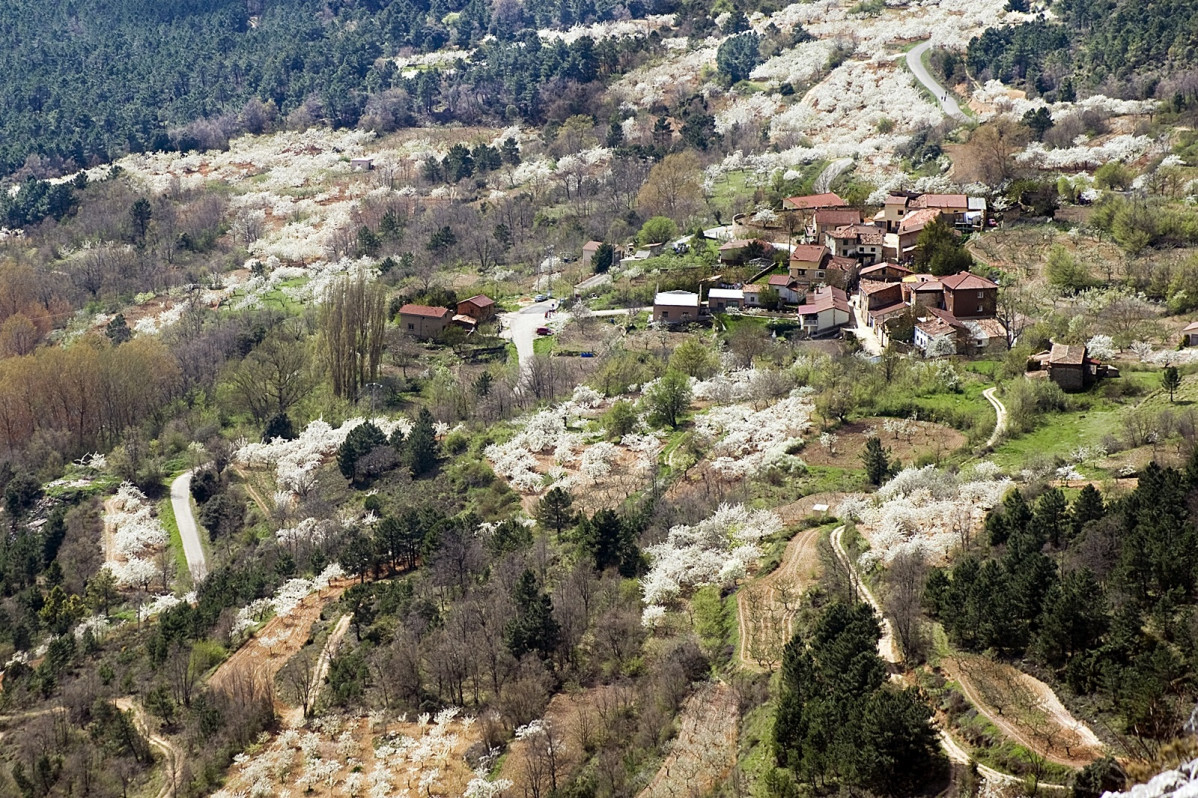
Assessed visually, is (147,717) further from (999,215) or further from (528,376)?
(999,215)

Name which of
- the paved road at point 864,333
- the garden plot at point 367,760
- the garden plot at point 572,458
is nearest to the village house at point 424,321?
the garden plot at point 572,458

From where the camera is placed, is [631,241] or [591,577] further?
[631,241]

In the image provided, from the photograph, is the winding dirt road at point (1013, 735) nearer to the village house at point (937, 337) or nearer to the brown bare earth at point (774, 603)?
the brown bare earth at point (774, 603)

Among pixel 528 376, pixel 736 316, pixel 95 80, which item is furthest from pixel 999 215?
pixel 95 80

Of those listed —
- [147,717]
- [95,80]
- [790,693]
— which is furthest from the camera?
[95,80]

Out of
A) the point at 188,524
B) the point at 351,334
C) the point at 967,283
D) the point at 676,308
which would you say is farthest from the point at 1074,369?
the point at 188,524

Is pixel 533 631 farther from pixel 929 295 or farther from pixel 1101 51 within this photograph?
pixel 1101 51
